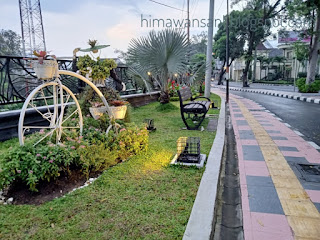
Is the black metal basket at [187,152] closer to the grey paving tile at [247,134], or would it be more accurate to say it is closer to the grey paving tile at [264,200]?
the grey paving tile at [264,200]

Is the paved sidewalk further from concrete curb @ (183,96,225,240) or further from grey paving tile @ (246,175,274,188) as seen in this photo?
concrete curb @ (183,96,225,240)

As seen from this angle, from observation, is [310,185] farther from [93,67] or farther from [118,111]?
[93,67]

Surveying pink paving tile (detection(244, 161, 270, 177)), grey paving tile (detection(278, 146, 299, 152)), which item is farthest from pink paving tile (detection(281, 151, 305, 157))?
pink paving tile (detection(244, 161, 270, 177))

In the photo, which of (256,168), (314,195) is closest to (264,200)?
(314,195)

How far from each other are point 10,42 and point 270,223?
19282 mm

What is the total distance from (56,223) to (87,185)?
73 centimetres

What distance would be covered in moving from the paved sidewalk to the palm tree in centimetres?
401

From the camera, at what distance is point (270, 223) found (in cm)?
218

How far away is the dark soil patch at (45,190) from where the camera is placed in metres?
2.48

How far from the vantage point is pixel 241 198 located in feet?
8.74

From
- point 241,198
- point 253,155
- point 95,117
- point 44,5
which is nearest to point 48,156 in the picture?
point 95,117

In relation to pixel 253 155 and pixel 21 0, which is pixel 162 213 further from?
pixel 21 0

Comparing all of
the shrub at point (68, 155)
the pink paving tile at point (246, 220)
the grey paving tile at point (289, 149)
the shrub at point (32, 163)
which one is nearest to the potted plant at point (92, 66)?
the shrub at point (68, 155)

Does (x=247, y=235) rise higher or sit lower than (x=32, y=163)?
lower
